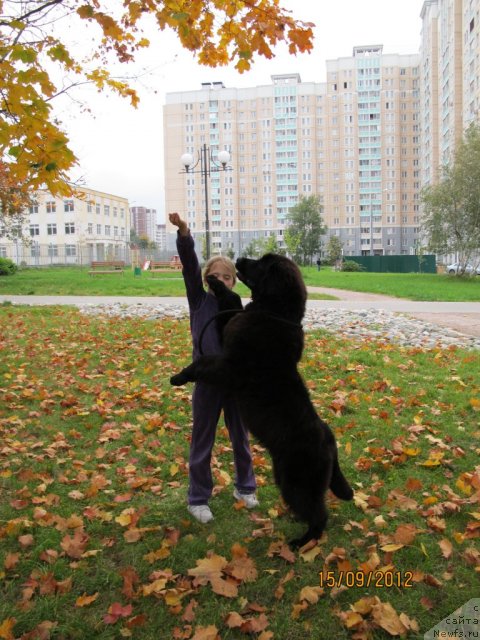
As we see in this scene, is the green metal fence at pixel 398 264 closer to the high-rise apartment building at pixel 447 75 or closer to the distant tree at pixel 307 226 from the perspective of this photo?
the high-rise apartment building at pixel 447 75

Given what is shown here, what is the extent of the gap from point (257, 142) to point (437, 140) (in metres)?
42.0

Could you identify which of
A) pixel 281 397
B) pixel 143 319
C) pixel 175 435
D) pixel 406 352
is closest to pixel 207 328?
pixel 281 397

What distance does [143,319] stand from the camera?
12219mm

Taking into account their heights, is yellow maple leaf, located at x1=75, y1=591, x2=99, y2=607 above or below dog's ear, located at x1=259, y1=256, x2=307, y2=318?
below

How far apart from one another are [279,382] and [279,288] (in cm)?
60

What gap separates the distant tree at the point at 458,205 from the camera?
110ft

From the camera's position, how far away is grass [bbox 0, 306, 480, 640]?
8.91 ft

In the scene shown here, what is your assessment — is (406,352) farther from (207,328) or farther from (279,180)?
(279,180)

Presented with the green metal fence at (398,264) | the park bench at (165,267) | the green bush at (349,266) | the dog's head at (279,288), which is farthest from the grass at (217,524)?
the green metal fence at (398,264)

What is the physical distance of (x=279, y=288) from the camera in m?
3.07

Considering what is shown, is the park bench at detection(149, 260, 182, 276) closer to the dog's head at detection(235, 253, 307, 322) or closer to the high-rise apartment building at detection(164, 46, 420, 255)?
the dog's head at detection(235, 253, 307, 322)
